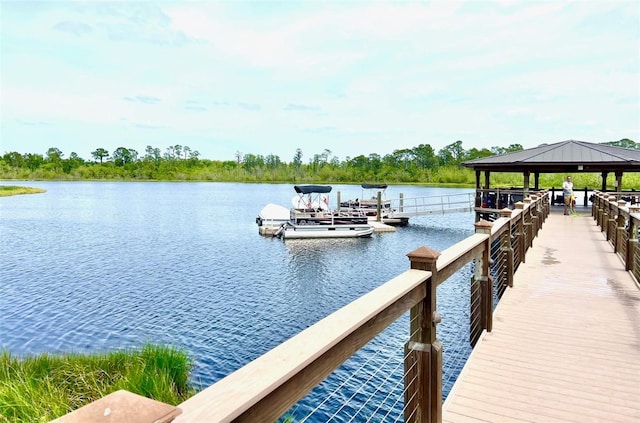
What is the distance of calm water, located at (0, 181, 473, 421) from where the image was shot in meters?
9.91

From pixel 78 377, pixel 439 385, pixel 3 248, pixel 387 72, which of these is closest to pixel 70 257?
pixel 3 248

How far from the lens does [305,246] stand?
23.7 metres

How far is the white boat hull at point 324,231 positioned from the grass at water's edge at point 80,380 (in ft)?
56.7

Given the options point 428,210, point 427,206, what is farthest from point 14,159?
point 428,210

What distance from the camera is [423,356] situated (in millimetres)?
2398

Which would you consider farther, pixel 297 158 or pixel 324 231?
pixel 297 158

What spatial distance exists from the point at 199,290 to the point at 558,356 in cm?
1218

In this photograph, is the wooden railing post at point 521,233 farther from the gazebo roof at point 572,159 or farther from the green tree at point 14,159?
the green tree at point 14,159

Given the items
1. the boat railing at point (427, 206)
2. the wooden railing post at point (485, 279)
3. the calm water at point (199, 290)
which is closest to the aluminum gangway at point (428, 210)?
the boat railing at point (427, 206)

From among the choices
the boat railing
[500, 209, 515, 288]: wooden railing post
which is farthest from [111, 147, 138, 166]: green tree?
[500, 209, 515, 288]: wooden railing post

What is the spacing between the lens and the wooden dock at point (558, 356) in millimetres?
3129

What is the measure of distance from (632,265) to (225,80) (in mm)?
61283

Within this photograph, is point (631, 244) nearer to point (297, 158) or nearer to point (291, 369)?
point (291, 369)

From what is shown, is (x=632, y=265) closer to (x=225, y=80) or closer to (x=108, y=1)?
(x=108, y=1)
